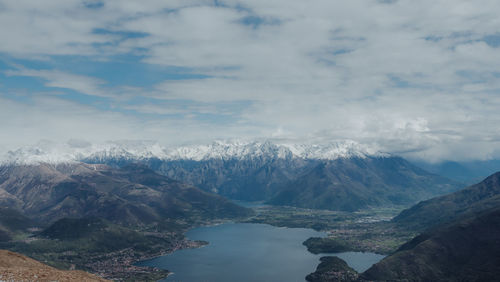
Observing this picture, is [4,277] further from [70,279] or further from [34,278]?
[70,279]

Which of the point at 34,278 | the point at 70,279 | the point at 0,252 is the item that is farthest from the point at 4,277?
the point at 0,252

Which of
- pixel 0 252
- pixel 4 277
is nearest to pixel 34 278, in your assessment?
pixel 4 277

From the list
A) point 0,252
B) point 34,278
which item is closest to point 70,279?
point 34,278

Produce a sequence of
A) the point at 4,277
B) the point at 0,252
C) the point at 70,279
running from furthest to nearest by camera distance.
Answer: the point at 0,252 < the point at 70,279 < the point at 4,277

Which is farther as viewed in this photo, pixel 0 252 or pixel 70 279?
pixel 0 252

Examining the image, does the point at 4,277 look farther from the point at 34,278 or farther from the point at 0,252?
the point at 0,252

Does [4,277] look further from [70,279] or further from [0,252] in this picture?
[0,252]

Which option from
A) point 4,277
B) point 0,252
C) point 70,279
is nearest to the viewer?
point 4,277
